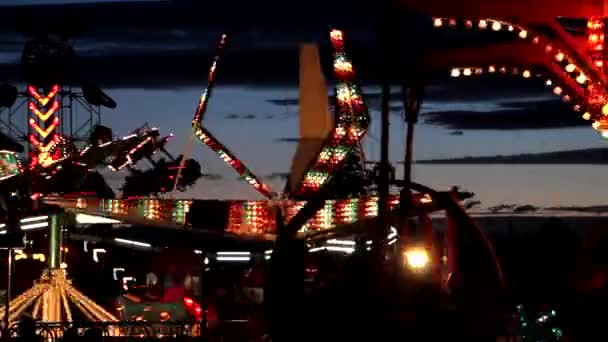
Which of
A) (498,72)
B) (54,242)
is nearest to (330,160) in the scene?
(54,242)

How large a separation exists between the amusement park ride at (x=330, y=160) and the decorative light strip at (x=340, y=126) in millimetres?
20

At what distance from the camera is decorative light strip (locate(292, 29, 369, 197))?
27.9 metres

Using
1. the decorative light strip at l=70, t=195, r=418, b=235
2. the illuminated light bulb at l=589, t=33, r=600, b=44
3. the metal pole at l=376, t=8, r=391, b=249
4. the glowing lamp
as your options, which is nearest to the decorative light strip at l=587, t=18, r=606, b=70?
the illuminated light bulb at l=589, t=33, r=600, b=44

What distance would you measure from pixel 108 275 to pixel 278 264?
30300 mm

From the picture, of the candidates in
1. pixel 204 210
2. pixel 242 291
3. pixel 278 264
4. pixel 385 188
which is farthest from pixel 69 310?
pixel 278 264

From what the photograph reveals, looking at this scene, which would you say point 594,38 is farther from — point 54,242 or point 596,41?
point 54,242

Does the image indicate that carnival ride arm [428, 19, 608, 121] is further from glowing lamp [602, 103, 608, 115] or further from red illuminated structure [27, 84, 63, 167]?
red illuminated structure [27, 84, 63, 167]

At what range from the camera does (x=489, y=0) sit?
648 inches

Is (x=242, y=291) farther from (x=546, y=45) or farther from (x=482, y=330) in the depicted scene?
(x=482, y=330)

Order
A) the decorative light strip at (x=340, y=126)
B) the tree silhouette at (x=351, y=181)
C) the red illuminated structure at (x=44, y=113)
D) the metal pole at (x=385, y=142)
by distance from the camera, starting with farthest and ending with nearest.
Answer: the red illuminated structure at (x=44, y=113), the tree silhouette at (x=351, y=181), the decorative light strip at (x=340, y=126), the metal pole at (x=385, y=142)

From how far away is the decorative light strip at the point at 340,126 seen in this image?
91.5 ft

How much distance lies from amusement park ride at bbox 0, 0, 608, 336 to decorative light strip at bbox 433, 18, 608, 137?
12 mm

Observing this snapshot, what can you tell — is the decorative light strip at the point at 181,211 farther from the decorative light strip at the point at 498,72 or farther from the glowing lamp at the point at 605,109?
the glowing lamp at the point at 605,109

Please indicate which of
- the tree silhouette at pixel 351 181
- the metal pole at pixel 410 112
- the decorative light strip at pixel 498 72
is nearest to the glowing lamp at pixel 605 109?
the decorative light strip at pixel 498 72
